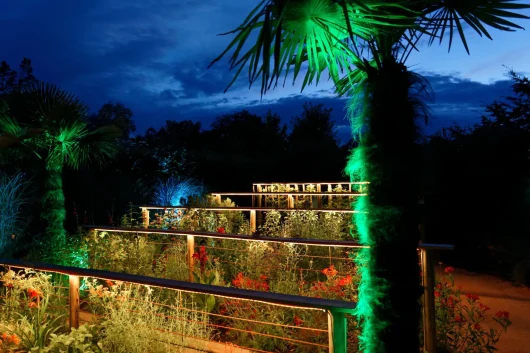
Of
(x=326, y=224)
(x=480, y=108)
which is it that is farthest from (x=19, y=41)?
(x=326, y=224)

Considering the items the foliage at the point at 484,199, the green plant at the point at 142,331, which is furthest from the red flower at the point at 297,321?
the foliage at the point at 484,199

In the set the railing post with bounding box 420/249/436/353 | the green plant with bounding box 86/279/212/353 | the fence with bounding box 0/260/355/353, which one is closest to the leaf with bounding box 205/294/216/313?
the fence with bounding box 0/260/355/353

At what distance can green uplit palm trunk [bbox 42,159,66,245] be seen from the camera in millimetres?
5738

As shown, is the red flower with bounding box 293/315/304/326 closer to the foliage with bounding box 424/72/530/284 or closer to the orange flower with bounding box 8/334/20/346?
the orange flower with bounding box 8/334/20/346

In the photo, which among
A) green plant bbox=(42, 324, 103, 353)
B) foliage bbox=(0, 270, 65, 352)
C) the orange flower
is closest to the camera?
green plant bbox=(42, 324, 103, 353)

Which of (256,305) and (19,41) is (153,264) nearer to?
(256,305)

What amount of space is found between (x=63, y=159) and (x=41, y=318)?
2.97 metres

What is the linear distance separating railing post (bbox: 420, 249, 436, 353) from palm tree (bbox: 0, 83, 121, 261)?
14.5 ft

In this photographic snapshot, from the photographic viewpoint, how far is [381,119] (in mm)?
2117

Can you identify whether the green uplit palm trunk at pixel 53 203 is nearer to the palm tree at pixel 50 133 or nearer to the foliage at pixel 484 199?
the palm tree at pixel 50 133

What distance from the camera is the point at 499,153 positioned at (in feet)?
29.1

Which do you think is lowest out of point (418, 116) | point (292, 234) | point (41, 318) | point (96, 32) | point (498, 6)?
point (41, 318)

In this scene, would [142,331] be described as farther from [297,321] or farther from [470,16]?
[470,16]

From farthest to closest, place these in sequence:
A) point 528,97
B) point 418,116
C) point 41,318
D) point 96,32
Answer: point 96,32
point 528,97
point 41,318
point 418,116
